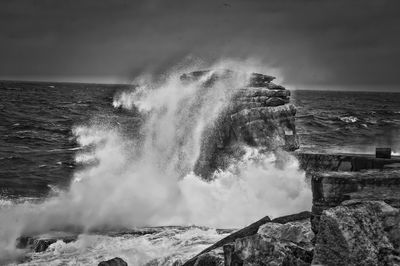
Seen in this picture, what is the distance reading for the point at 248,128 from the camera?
54.0ft

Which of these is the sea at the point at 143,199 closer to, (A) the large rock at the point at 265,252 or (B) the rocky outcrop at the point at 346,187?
(A) the large rock at the point at 265,252

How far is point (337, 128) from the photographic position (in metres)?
42.7

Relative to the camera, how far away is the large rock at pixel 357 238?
701cm

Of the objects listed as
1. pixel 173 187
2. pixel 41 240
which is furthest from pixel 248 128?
pixel 41 240

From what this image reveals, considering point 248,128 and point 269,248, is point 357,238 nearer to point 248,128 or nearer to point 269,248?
point 269,248

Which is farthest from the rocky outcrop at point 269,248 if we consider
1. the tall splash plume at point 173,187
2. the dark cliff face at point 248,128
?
the dark cliff face at point 248,128

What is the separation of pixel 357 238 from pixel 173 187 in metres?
9.81

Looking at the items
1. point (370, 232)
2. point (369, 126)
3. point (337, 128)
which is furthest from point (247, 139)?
point (369, 126)

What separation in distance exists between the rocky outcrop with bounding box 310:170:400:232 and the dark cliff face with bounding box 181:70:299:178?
6.73 m

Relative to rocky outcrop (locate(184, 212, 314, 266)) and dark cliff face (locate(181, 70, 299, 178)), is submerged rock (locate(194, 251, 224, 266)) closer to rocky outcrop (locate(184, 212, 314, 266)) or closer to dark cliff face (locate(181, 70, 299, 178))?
rocky outcrop (locate(184, 212, 314, 266))

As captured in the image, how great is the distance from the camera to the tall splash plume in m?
14.4

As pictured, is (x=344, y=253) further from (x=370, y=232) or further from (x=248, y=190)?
(x=248, y=190)

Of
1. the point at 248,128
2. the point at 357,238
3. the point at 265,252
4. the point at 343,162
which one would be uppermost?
the point at 248,128

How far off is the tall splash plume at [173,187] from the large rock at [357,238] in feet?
20.7
